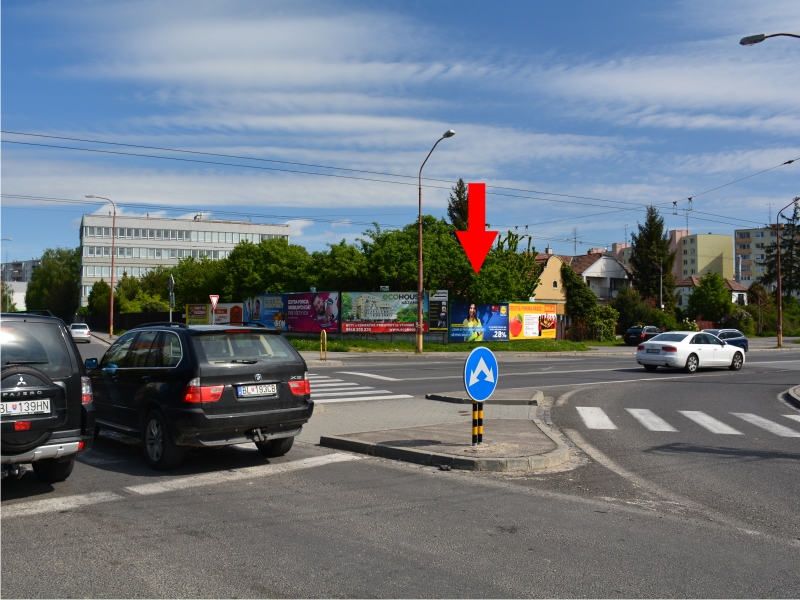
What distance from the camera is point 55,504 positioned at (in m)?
6.36

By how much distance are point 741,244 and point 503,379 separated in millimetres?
151347

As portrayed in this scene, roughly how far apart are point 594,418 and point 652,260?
73.2 meters

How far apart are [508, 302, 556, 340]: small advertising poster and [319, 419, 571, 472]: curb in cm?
2961

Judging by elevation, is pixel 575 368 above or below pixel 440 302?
below

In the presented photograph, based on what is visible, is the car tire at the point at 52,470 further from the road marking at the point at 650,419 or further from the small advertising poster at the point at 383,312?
the small advertising poster at the point at 383,312

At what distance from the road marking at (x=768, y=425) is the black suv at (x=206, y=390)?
25.1 feet

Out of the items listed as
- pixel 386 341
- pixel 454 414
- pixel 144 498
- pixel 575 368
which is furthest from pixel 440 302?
pixel 144 498

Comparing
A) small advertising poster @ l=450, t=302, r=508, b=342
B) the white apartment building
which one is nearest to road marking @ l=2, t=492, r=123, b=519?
small advertising poster @ l=450, t=302, r=508, b=342

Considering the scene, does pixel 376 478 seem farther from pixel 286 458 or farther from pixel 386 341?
pixel 386 341

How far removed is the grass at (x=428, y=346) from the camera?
115 ft

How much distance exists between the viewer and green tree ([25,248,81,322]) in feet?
369

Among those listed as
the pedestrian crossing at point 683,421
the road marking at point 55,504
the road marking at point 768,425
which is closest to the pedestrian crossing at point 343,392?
the pedestrian crossing at point 683,421

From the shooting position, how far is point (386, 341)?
3716 cm

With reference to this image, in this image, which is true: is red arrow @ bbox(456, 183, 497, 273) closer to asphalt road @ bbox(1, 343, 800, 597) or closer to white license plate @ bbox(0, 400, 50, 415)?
asphalt road @ bbox(1, 343, 800, 597)
